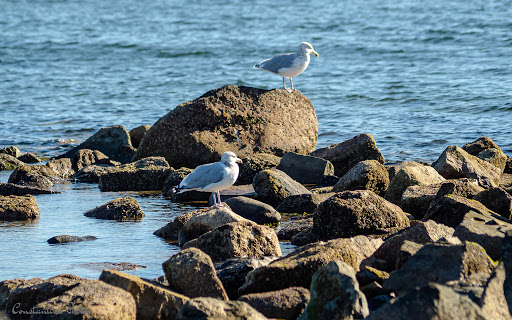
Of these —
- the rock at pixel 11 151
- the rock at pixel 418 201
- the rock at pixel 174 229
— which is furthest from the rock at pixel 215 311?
the rock at pixel 11 151

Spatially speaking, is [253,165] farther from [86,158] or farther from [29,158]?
[29,158]

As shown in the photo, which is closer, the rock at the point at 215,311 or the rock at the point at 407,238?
the rock at the point at 215,311

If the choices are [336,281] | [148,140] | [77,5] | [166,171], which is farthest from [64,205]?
[77,5]

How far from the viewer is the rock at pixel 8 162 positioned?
40.1 feet

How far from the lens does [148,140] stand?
1182cm

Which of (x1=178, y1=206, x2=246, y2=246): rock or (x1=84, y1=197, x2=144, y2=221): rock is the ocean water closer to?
(x1=84, y1=197, x2=144, y2=221): rock

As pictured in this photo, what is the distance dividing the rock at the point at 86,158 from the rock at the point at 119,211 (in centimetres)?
387

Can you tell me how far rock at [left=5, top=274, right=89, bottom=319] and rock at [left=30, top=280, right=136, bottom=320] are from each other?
0.38 meters

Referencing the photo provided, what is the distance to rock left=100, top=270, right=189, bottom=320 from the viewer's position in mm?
4770

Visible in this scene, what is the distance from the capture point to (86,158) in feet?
40.7

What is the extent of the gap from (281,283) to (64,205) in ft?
16.9

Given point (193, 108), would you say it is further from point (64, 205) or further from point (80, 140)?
point (80, 140)

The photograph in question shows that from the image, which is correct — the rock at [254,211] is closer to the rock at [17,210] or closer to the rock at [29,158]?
the rock at [17,210]

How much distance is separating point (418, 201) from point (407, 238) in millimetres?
2184
